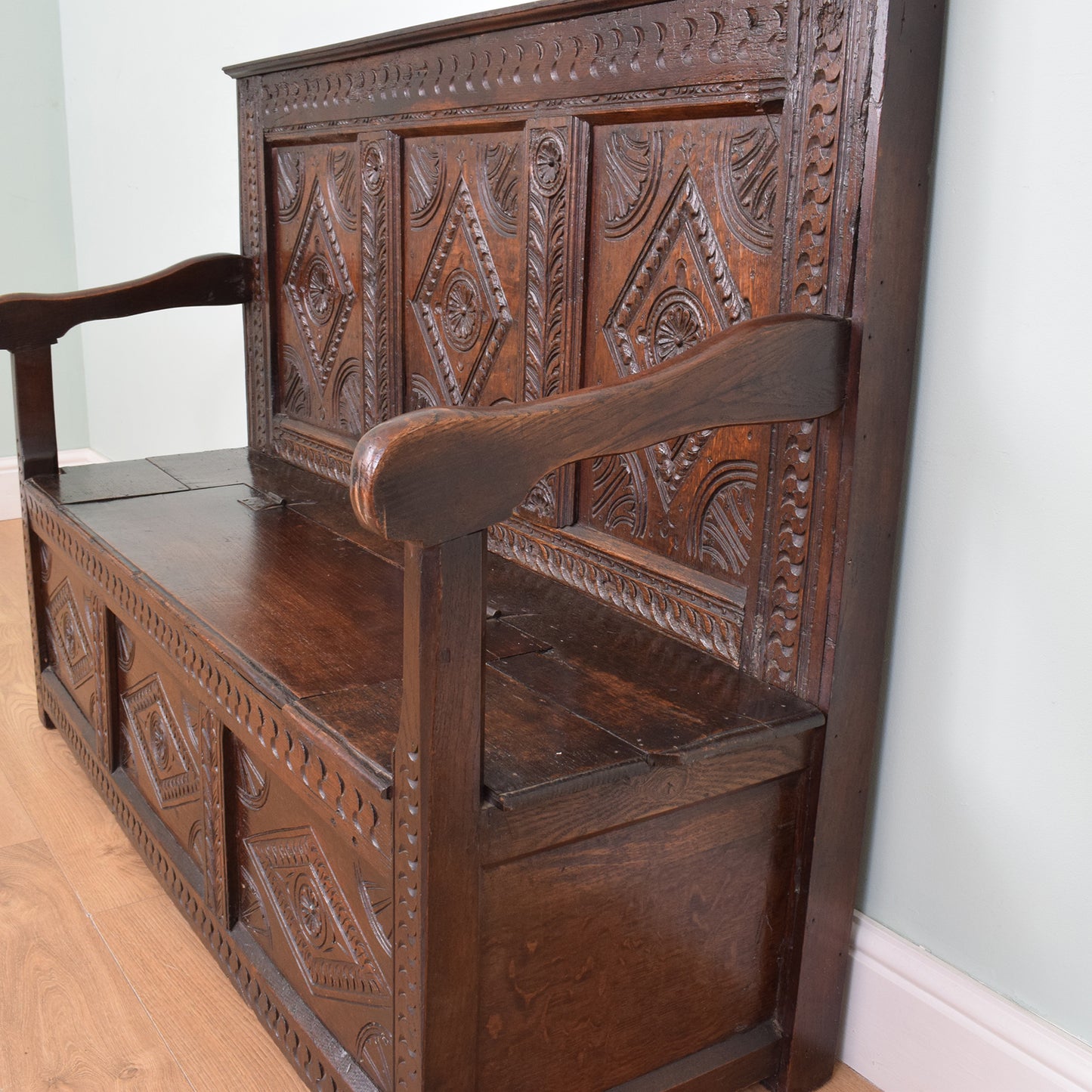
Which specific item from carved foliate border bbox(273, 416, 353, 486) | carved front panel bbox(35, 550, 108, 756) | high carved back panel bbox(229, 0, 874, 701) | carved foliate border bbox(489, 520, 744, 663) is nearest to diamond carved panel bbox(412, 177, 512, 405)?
high carved back panel bbox(229, 0, 874, 701)

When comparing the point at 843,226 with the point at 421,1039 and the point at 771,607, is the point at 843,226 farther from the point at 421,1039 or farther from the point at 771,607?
the point at 421,1039

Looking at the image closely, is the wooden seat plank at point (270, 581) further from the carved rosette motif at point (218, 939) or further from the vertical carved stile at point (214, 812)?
the carved rosette motif at point (218, 939)

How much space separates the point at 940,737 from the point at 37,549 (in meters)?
1.90

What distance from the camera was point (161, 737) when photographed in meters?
1.92

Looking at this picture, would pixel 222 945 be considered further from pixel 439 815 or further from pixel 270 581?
pixel 439 815

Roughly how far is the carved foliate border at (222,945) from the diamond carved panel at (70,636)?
0.09 m

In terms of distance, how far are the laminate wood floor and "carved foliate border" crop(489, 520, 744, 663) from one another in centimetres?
63

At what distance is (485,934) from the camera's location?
48.5 inches

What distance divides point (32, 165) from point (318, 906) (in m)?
3.57

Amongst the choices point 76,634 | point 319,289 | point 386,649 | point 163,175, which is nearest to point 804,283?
point 386,649

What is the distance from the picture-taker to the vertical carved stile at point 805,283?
130cm

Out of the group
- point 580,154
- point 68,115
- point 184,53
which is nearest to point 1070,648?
point 580,154

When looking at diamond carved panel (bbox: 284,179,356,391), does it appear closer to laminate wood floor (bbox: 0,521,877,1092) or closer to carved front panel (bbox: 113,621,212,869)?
Result: carved front panel (bbox: 113,621,212,869)

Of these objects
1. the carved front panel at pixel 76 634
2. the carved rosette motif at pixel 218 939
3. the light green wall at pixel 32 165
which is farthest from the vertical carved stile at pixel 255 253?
the light green wall at pixel 32 165
